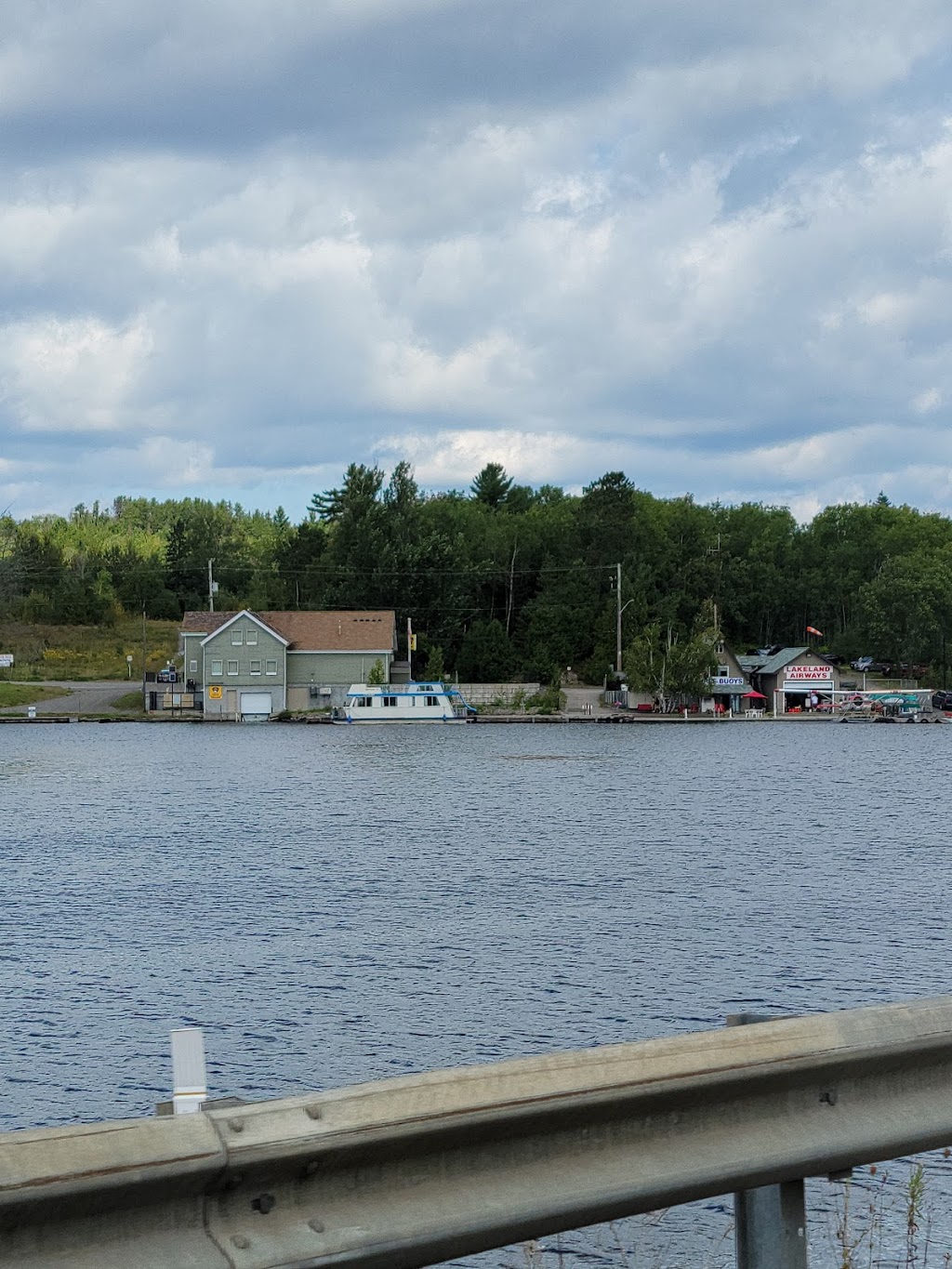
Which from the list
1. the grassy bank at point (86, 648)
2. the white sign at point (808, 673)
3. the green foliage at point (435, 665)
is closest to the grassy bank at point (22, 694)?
the grassy bank at point (86, 648)

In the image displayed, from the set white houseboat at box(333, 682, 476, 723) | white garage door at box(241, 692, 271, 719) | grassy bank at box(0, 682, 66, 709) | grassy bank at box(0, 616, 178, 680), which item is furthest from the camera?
grassy bank at box(0, 616, 178, 680)

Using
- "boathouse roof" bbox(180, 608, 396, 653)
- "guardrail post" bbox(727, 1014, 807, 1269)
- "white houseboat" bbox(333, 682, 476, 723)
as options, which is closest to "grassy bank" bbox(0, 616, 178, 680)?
"boathouse roof" bbox(180, 608, 396, 653)

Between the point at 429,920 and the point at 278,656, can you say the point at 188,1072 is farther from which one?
the point at 278,656

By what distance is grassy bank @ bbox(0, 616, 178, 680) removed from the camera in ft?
391

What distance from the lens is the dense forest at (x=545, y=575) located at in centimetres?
11725

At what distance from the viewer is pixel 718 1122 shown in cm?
374

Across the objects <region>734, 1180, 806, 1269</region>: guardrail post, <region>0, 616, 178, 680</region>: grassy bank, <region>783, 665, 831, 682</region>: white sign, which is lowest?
<region>783, 665, 831, 682</region>: white sign

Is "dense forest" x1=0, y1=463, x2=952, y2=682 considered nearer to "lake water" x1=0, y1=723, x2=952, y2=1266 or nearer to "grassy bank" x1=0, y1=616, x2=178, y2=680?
"grassy bank" x1=0, y1=616, x2=178, y2=680

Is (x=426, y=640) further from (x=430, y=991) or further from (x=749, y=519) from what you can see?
(x=430, y=991)

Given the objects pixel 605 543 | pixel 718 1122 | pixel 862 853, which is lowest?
pixel 862 853

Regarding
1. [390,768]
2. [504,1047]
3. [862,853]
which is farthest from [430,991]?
[390,768]

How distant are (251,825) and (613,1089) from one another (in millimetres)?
44516

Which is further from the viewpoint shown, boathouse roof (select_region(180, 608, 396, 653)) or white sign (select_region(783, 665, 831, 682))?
white sign (select_region(783, 665, 831, 682))

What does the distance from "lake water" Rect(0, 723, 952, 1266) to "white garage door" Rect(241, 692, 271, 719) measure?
124ft
